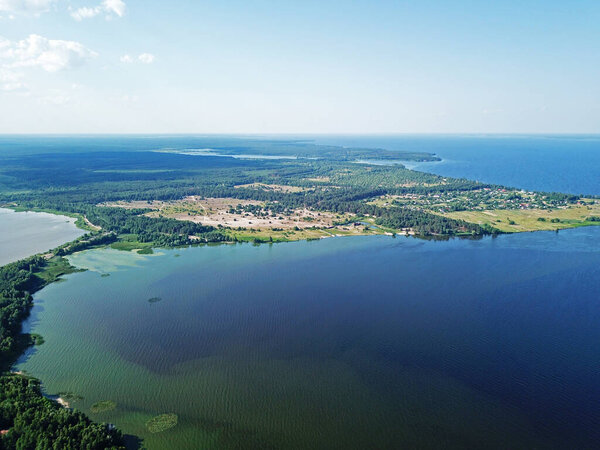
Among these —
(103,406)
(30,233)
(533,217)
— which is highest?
(533,217)

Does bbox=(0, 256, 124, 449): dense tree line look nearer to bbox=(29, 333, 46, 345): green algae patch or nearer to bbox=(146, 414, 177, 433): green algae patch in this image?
bbox=(146, 414, 177, 433): green algae patch

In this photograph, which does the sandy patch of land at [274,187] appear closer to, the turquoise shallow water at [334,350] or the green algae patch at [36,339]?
the turquoise shallow water at [334,350]

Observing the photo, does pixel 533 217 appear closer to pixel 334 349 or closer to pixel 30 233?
pixel 334 349

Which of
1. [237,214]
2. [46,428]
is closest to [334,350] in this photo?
[46,428]

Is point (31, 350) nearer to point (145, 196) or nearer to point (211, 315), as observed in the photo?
point (211, 315)

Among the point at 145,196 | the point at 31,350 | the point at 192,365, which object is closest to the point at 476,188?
the point at 145,196

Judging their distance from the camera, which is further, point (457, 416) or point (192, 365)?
point (192, 365)
